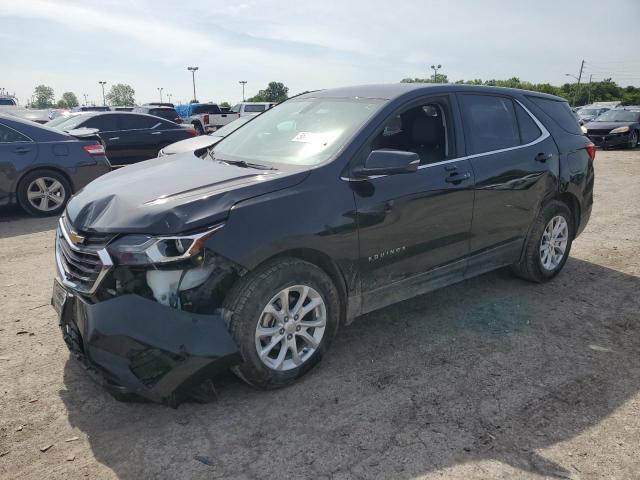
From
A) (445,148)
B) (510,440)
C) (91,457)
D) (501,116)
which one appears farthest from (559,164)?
(91,457)

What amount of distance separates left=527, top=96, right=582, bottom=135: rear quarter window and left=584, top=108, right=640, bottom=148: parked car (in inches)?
639

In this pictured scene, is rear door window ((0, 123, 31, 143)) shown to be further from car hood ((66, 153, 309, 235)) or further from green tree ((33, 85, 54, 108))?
green tree ((33, 85, 54, 108))

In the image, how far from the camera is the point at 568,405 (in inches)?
121

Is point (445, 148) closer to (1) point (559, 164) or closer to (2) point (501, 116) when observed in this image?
(2) point (501, 116)

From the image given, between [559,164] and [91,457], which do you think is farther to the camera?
[559,164]

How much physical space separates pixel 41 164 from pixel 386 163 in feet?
20.5

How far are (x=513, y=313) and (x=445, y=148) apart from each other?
1.51m

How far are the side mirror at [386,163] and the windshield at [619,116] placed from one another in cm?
2066

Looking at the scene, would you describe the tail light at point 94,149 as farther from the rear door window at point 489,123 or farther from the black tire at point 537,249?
the black tire at point 537,249

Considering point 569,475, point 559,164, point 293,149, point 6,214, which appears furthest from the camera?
point 6,214

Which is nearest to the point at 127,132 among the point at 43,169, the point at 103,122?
the point at 103,122

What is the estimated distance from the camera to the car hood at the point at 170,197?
275 cm

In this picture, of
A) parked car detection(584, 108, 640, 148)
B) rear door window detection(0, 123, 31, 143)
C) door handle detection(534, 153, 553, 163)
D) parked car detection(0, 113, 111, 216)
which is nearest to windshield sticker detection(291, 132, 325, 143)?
door handle detection(534, 153, 553, 163)

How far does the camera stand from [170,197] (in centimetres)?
293
